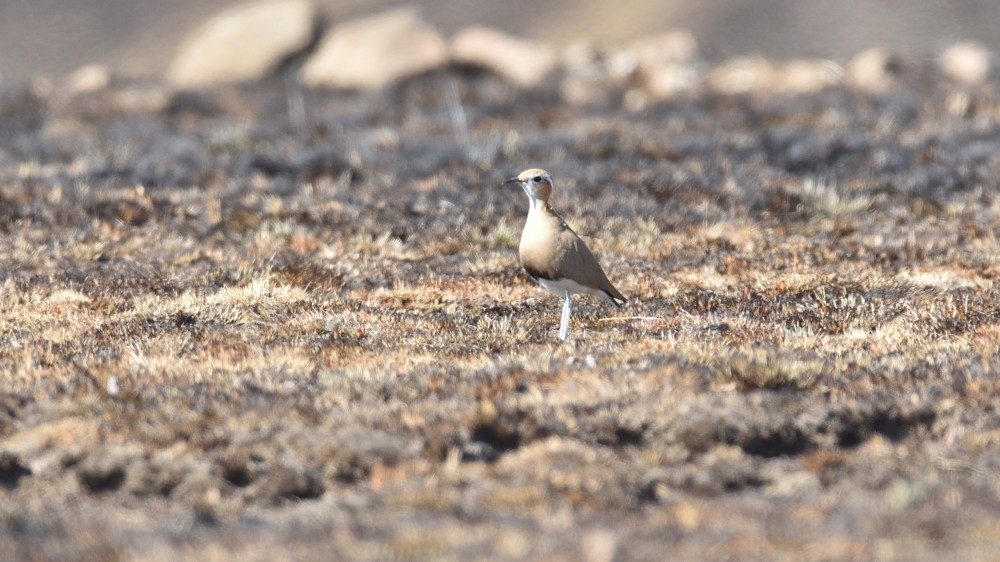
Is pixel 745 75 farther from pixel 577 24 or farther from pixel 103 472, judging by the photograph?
pixel 577 24

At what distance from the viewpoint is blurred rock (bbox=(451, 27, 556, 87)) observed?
1524 inches

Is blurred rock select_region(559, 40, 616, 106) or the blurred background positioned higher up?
the blurred background

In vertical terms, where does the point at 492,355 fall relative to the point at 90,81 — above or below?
below

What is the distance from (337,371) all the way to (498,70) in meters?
31.8

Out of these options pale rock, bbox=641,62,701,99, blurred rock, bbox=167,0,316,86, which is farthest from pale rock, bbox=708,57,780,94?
blurred rock, bbox=167,0,316,86

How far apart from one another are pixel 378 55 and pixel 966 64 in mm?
20194

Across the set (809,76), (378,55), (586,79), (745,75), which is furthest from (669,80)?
(378,55)

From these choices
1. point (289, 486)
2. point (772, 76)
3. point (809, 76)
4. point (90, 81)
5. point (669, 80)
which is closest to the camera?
point (289, 486)

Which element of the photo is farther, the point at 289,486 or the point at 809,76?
the point at 809,76

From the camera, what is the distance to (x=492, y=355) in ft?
29.7

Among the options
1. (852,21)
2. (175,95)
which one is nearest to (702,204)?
(175,95)

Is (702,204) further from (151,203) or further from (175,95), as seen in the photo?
(175,95)

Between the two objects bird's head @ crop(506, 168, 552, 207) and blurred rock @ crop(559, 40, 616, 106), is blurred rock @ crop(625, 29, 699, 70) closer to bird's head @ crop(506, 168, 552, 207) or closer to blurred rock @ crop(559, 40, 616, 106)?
blurred rock @ crop(559, 40, 616, 106)

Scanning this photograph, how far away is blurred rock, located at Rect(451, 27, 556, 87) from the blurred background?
29.7 metres
